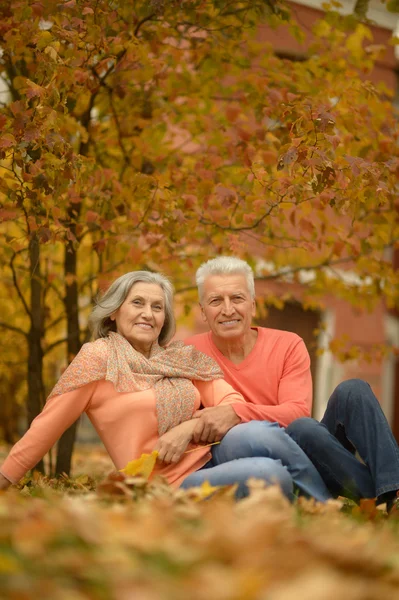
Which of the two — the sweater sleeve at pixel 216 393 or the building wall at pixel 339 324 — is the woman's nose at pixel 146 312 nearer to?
the sweater sleeve at pixel 216 393

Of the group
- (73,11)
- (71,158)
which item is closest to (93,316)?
(71,158)

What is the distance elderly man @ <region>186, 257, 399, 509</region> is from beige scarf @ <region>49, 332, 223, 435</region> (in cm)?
12

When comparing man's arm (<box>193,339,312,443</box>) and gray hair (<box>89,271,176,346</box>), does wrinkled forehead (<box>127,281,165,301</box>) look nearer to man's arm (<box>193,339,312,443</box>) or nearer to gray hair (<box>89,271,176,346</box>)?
gray hair (<box>89,271,176,346</box>)

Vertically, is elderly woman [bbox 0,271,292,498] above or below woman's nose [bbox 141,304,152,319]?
below

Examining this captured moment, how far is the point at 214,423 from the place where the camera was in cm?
307

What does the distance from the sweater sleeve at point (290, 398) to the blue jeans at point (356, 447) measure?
4.2 inches

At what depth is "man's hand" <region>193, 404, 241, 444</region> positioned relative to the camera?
3076 mm

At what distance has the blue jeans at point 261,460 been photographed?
284cm

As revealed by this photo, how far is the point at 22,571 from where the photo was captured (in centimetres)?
149

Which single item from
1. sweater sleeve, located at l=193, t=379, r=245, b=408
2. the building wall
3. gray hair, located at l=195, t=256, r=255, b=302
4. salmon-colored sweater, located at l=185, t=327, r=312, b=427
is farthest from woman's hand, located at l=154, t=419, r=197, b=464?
the building wall

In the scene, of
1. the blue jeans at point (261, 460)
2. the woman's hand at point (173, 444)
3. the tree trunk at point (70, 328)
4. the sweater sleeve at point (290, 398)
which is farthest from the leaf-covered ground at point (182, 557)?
the tree trunk at point (70, 328)

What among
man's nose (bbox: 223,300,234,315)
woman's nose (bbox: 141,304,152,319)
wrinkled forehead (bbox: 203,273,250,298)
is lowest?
woman's nose (bbox: 141,304,152,319)

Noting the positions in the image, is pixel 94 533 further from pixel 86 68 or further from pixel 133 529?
pixel 86 68

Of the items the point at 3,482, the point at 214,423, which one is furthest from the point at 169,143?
the point at 3,482
